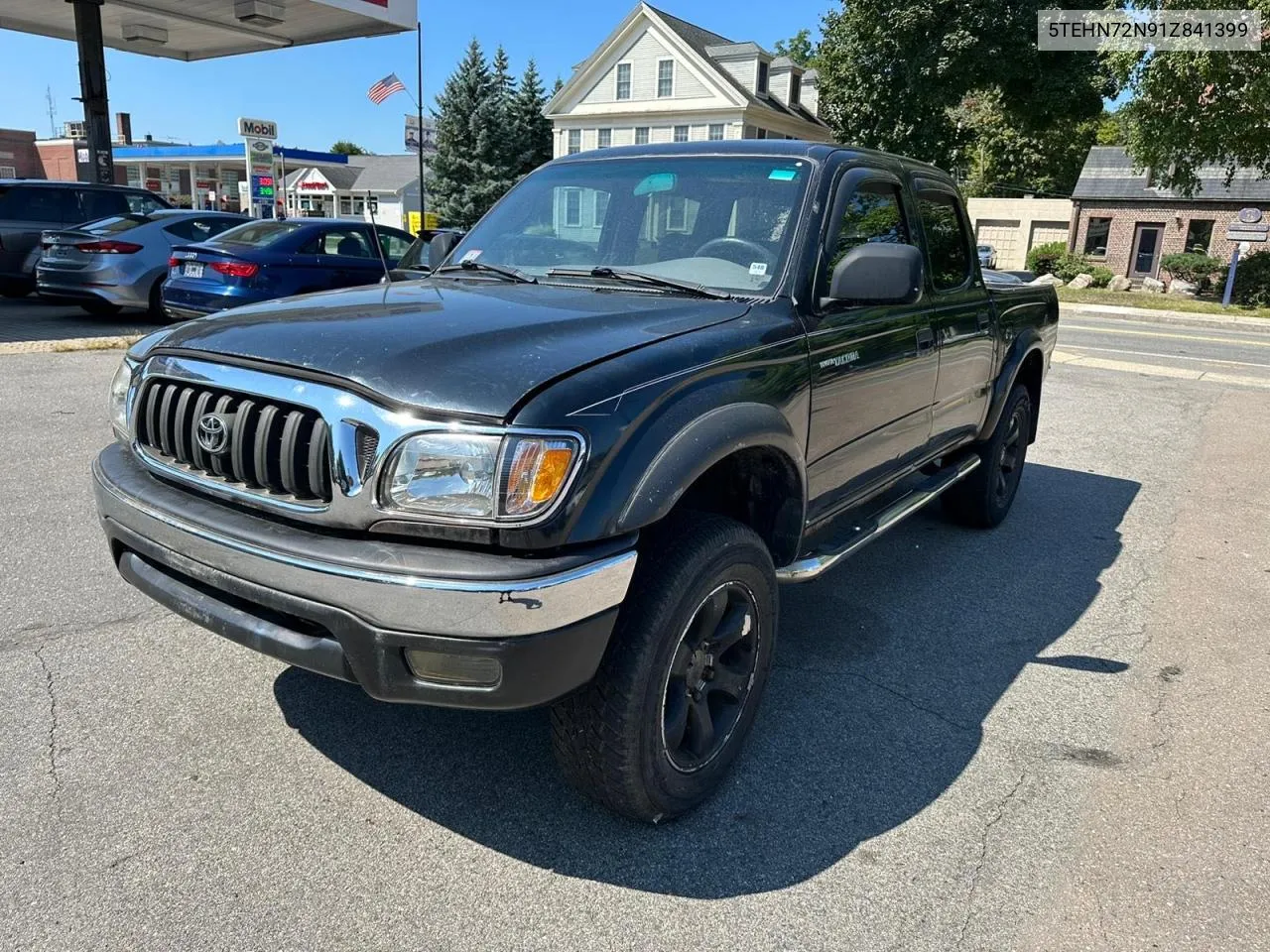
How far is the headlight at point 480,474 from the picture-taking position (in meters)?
2.13

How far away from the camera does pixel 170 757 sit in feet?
9.36

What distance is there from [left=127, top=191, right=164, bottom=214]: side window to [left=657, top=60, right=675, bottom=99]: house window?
3091 centimetres

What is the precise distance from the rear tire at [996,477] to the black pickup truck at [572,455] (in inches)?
69.8

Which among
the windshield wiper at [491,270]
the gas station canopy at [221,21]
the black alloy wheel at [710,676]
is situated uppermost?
the gas station canopy at [221,21]

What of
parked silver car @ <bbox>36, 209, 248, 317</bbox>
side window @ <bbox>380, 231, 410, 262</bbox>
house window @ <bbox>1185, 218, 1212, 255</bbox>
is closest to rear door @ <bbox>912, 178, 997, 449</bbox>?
side window @ <bbox>380, 231, 410, 262</bbox>

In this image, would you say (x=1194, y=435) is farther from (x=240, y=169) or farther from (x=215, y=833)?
(x=240, y=169)

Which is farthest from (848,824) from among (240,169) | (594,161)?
(240,169)

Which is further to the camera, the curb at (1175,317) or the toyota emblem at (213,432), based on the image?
the curb at (1175,317)

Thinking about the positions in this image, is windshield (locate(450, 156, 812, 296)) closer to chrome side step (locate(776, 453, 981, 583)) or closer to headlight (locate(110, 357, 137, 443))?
chrome side step (locate(776, 453, 981, 583))

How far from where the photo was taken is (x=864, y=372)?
11.4 feet

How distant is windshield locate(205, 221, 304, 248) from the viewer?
10227mm

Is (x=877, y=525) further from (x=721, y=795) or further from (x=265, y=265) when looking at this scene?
(x=265, y=265)

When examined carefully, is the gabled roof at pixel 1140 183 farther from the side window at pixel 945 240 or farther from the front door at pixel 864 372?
the front door at pixel 864 372

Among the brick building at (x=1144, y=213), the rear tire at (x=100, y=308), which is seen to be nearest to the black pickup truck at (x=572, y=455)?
the rear tire at (x=100, y=308)
